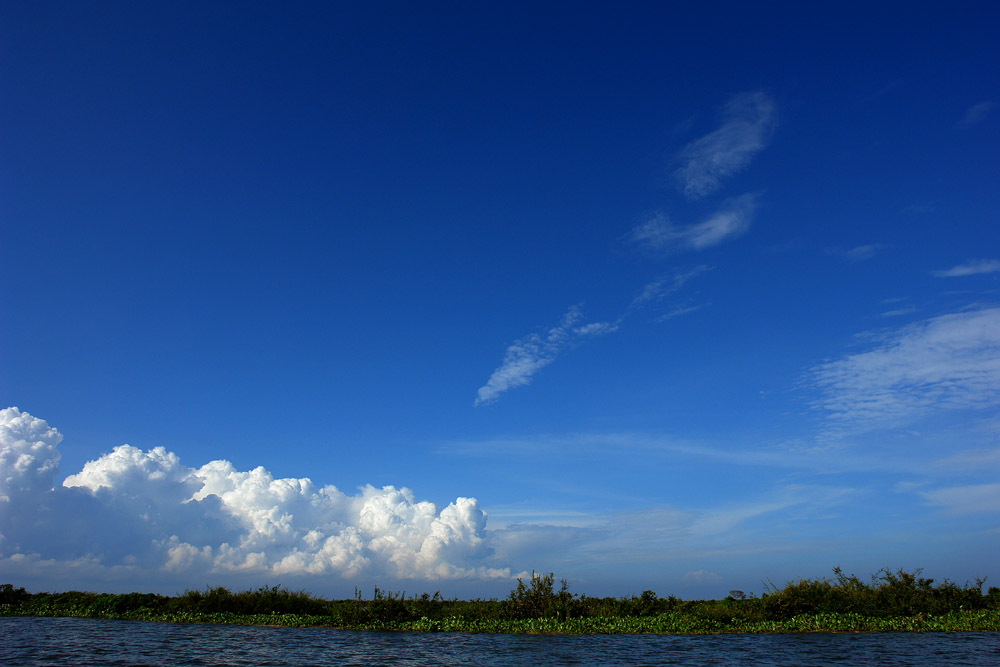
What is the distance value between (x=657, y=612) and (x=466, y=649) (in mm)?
27643

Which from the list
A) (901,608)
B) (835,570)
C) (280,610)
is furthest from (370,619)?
(901,608)

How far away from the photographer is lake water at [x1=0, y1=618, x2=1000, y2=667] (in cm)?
3534

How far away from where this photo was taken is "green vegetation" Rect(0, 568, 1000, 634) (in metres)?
51.0

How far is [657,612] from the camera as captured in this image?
2410 inches

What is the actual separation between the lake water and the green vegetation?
3386 mm

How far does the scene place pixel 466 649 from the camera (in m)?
42.8

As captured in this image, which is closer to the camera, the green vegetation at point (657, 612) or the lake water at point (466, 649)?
the lake water at point (466, 649)

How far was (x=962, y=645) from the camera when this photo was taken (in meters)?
38.8

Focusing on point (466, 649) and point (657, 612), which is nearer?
point (466, 649)

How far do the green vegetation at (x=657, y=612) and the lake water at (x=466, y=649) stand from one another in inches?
133

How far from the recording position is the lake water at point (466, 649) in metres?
35.3

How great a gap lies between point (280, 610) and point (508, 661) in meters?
44.8

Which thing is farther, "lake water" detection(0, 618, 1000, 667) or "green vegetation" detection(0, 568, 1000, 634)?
"green vegetation" detection(0, 568, 1000, 634)

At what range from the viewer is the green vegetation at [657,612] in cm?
5103
